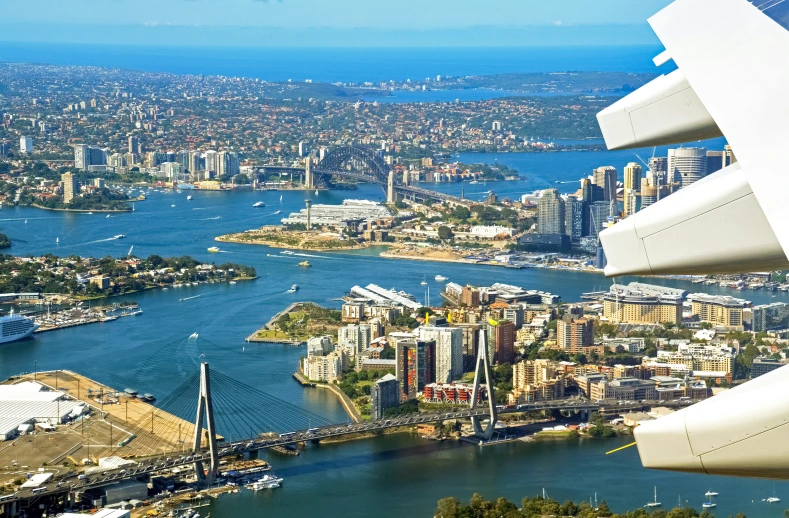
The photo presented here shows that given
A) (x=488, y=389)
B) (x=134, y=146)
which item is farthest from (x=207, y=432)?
(x=134, y=146)

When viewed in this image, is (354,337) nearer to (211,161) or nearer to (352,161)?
(211,161)

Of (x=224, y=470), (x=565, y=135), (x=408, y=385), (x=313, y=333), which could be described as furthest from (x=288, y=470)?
(x=565, y=135)

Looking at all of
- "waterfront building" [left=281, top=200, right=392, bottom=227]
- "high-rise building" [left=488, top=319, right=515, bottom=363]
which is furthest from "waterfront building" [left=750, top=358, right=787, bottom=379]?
"waterfront building" [left=281, top=200, right=392, bottom=227]

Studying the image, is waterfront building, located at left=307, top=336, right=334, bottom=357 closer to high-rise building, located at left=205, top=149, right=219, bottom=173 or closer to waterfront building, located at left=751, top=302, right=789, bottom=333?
waterfront building, located at left=751, top=302, right=789, bottom=333

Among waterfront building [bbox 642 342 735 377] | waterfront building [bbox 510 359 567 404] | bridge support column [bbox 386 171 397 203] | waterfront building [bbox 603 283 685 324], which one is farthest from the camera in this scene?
bridge support column [bbox 386 171 397 203]

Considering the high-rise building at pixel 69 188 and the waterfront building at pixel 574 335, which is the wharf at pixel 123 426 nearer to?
the waterfront building at pixel 574 335

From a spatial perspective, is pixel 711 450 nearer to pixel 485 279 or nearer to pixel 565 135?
pixel 485 279
